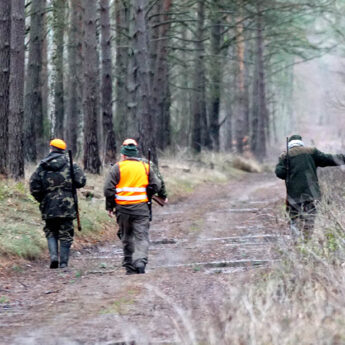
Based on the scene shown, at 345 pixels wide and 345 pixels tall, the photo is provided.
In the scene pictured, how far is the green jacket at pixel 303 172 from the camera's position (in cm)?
1098

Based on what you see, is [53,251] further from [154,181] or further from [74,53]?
[74,53]

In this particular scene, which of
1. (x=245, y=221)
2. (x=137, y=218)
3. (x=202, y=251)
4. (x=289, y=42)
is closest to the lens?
(x=137, y=218)

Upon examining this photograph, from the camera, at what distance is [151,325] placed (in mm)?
6543

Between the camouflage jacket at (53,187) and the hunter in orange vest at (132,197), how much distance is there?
3.44 ft

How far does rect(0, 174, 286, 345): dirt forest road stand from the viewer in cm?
643

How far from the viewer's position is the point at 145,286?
824 cm

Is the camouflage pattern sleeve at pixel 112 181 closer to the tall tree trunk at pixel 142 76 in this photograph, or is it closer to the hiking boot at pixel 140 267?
the hiking boot at pixel 140 267

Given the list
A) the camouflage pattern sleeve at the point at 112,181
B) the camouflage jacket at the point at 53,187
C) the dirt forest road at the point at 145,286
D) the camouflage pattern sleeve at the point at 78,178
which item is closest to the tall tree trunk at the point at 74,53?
the dirt forest road at the point at 145,286

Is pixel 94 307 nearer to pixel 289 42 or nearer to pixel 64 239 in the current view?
pixel 64 239

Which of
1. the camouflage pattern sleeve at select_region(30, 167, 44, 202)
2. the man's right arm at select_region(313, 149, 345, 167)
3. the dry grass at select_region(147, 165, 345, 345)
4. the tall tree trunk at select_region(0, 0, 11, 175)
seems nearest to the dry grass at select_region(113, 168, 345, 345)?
the dry grass at select_region(147, 165, 345, 345)

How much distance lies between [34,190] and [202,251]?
2919 millimetres

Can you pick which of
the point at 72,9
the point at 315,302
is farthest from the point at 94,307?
the point at 72,9

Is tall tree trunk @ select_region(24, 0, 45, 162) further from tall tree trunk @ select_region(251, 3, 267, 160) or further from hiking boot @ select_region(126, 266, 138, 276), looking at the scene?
tall tree trunk @ select_region(251, 3, 267, 160)

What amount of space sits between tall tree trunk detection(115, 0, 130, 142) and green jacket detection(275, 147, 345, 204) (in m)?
14.7
